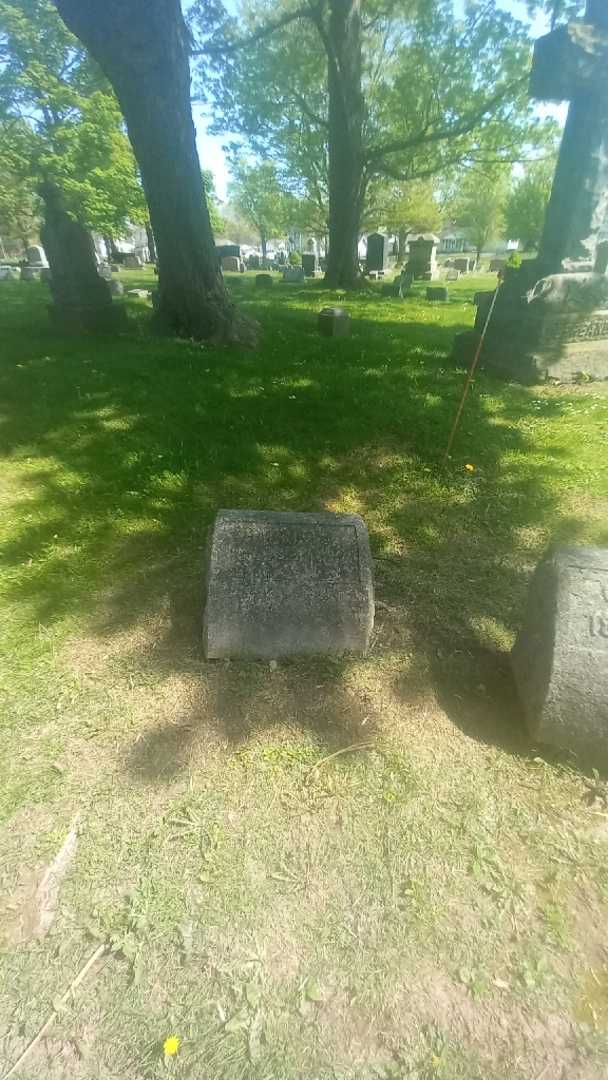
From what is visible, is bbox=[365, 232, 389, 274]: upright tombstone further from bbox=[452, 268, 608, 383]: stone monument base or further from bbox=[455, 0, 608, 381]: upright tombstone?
bbox=[452, 268, 608, 383]: stone monument base

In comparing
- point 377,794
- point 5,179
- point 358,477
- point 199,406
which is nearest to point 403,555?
point 358,477

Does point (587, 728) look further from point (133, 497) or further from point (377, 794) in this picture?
point (133, 497)

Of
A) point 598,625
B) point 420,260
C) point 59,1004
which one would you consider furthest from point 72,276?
point 420,260

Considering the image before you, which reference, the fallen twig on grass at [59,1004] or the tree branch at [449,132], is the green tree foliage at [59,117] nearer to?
the tree branch at [449,132]

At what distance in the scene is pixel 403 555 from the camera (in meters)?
3.77

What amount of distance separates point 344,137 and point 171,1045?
22.6 metres

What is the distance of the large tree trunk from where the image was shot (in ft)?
24.2

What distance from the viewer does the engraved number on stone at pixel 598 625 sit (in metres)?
2.17

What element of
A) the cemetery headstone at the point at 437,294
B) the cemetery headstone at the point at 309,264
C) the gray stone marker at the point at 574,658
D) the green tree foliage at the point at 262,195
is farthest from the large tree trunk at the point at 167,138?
the green tree foliage at the point at 262,195

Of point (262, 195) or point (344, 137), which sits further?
point (262, 195)

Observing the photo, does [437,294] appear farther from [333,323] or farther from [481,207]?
[481,207]

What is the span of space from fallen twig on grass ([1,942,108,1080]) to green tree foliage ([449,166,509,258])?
149 ft

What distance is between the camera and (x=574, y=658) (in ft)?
7.15

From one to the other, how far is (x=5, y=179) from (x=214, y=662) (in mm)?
28901
